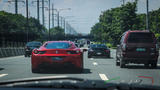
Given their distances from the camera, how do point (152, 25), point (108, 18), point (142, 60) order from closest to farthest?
point (142, 60) < point (108, 18) < point (152, 25)

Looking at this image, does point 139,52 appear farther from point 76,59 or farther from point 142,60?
point 76,59

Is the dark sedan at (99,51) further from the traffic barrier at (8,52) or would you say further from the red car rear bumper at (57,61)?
the red car rear bumper at (57,61)

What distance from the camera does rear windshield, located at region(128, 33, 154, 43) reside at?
45.6 ft

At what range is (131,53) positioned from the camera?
45.3 ft

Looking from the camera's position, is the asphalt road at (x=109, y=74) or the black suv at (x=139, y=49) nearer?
the asphalt road at (x=109, y=74)

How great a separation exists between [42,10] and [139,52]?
196 feet

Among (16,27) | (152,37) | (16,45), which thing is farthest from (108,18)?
(152,37)

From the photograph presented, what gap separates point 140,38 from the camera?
1403 centimetres

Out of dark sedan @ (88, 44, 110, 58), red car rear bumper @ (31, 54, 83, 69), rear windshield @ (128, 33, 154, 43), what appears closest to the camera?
red car rear bumper @ (31, 54, 83, 69)

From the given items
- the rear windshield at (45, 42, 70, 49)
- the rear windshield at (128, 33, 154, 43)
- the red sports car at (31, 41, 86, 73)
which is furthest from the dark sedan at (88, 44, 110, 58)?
the red sports car at (31, 41, 86, 73)

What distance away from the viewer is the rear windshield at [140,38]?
45.6ft

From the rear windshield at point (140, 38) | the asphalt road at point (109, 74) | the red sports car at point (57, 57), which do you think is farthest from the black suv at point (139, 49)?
the red sports car at point (57, 57)

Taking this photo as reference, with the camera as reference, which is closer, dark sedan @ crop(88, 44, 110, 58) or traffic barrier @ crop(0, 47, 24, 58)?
dark sedan @ crop(88, 44, 110, 58)

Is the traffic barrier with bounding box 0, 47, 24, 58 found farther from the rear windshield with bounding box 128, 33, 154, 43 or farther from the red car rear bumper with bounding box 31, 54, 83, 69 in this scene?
the red car rear bumper with bounding box 31, 54, 83, 69
